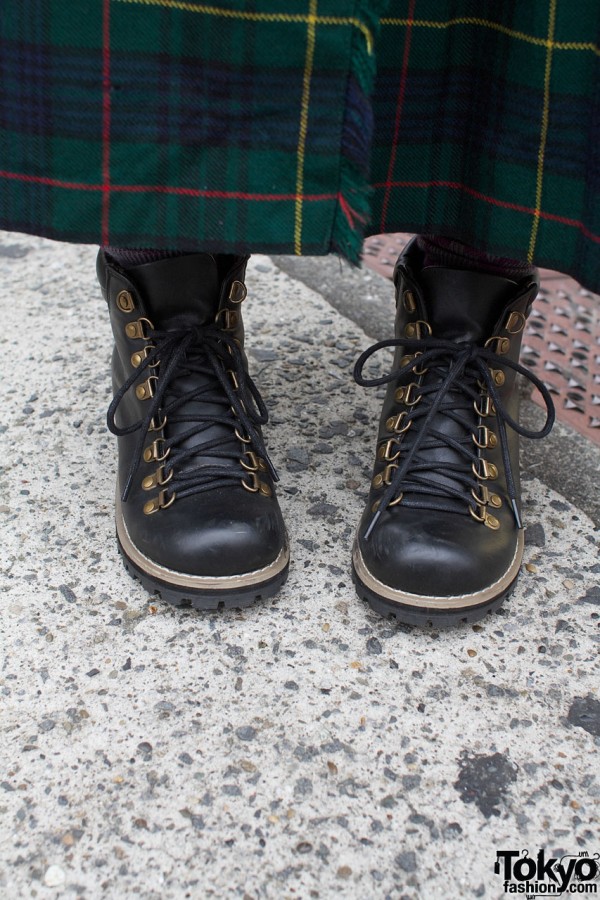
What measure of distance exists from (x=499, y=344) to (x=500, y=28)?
0.36m

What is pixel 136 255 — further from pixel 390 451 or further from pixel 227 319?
pixel 390 451

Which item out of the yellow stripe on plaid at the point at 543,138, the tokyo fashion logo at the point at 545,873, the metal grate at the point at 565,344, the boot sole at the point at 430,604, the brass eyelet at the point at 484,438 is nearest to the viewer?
the tokyo fashion logo at the point at 545,873

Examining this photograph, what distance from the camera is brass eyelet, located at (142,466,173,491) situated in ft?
3.31

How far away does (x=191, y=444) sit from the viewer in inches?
40.5

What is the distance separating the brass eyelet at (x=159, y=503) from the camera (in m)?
0.99

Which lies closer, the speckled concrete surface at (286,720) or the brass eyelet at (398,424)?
the speckled concrete surface at (286,720)

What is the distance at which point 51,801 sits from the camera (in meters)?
0.77

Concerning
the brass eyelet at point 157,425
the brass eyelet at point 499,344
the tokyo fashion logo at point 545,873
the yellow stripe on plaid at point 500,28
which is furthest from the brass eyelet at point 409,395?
the tokyo fashion logo at point 545,873

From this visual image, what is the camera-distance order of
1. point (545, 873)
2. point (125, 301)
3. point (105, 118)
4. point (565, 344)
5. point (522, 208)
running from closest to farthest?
point (545, 873)
point (105, 118)
point (522, 208)
point (125, 301)
point (565, 344)

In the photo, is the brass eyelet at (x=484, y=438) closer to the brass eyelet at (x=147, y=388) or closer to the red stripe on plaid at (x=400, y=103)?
the red stripe on plaid at (x=400, y=103)

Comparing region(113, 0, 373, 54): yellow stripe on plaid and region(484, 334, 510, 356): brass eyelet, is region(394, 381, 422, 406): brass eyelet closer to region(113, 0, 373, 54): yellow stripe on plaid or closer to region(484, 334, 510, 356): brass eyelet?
region(484, 334, 510, 356): brass eyelet

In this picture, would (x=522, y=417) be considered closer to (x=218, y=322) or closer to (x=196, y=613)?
(x=218, y=322)

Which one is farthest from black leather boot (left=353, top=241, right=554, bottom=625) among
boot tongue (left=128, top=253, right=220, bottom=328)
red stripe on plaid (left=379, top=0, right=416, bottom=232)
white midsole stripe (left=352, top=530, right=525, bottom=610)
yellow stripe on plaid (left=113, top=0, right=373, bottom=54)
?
yellow stripe on plaid (left=113, top=0, right=373, bottom=54)

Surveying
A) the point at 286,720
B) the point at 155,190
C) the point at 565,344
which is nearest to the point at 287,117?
the point at 155,190
